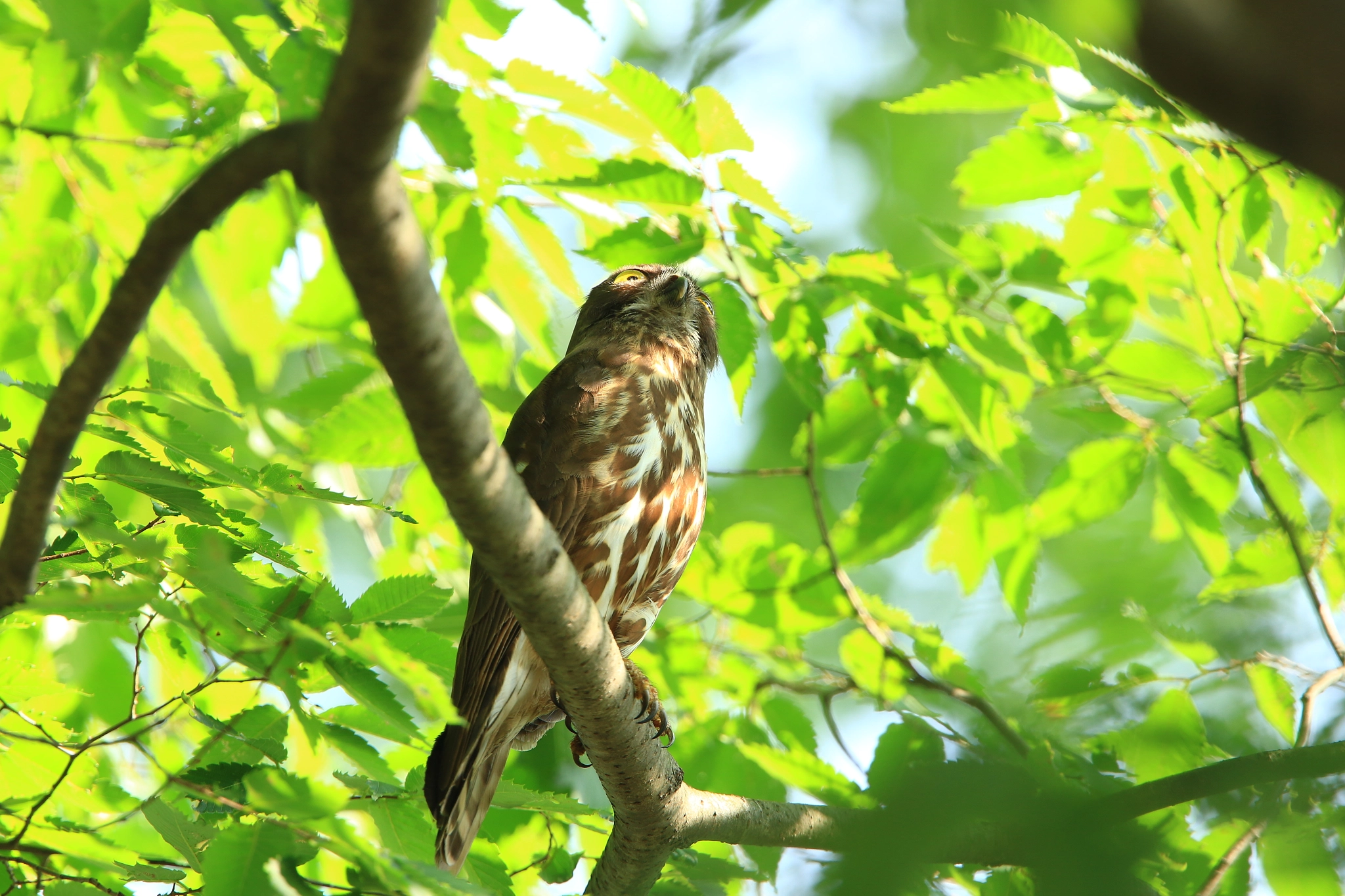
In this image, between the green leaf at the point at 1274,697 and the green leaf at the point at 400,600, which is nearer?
the green leaf at the point at 1274,697

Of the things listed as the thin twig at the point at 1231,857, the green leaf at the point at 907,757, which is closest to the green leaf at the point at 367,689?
the green leaf at the point at 907,757

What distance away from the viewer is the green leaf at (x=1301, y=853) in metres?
0.87

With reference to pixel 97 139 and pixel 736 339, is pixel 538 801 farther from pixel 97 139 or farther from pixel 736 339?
pixel 97 139

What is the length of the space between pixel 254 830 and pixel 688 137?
2.32 meters

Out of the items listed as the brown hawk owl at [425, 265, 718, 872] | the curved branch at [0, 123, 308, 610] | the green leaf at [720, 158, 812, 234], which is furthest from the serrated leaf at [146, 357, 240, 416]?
the green leaf at [720, 158, 812, 234]

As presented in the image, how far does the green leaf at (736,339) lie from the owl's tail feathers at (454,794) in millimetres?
1417

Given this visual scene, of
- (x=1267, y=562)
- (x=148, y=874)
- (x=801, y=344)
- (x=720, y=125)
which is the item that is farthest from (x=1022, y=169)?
(x=148, y=874)

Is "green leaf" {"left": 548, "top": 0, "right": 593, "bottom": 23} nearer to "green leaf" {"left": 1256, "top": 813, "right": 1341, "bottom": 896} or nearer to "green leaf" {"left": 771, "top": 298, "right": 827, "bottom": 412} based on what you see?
"green leaf" {"left": 771, "top": 298, "right": 827, "bottom": 412}

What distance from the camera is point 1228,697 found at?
47.6 inches

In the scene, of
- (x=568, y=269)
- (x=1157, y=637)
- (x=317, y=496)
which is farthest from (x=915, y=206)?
(x=1157, y=637)

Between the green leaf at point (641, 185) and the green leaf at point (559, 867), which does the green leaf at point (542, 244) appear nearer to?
the green leaf at point (641, 185)

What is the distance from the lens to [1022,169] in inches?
125

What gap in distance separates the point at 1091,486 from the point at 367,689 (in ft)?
8.88

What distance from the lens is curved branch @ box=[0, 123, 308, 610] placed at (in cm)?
136
